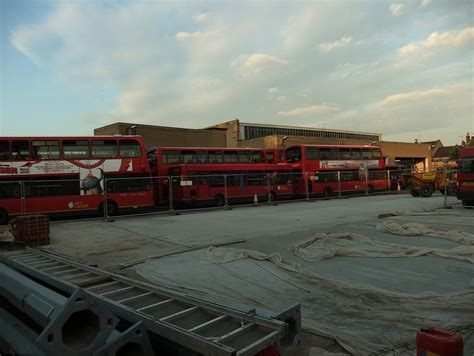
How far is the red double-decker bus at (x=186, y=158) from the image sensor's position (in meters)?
21.3

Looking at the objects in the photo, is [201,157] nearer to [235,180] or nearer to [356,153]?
[235,180]

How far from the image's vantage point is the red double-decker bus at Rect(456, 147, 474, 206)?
1512cm

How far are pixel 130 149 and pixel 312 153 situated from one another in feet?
43.9

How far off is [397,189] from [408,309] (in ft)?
92.7

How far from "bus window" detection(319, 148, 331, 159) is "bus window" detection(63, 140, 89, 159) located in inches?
640

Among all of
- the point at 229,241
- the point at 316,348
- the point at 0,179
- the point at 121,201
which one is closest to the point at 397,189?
the point at 121,201

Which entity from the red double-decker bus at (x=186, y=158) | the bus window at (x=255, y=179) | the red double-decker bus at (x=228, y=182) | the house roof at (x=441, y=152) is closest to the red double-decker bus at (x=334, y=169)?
the red double-decker bus at (x=228, y=182)

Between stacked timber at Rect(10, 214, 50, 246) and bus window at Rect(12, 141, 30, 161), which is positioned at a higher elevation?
bus window at Rect(12, 141, 30, 161)

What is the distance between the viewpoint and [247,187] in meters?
23.2

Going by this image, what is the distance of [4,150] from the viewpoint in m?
17.0

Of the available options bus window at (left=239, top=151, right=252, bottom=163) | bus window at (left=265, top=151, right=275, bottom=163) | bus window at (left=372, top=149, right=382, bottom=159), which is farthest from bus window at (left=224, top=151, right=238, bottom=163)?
bus window at (left=372, top=149, right=382, bottom=159)

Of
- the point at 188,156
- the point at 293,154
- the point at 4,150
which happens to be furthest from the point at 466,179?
the point at 4,150

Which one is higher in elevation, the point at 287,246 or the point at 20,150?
the point at 20,150

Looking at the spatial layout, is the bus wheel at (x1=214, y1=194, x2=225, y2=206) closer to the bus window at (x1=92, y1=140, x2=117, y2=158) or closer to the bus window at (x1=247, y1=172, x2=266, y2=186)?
the bus window at (x1=247, y1=172, x2=266, y2=186)
